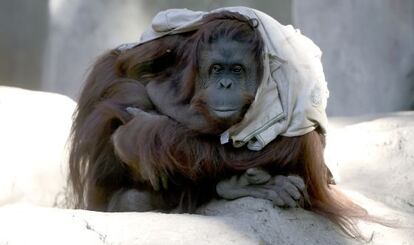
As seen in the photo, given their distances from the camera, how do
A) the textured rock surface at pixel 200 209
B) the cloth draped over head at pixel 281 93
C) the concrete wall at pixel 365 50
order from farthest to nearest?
the concrete wall at pixel 365 50
the cloth draped over head at pixel 281 93
the textured rock surface at pixel 200 209

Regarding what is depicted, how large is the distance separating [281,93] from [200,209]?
387 millimetres

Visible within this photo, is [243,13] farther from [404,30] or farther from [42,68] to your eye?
[42,68]

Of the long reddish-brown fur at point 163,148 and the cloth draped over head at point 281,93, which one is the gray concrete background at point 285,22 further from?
the cloth draped over head at point 281,93

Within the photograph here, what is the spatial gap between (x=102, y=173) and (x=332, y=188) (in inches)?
26.3

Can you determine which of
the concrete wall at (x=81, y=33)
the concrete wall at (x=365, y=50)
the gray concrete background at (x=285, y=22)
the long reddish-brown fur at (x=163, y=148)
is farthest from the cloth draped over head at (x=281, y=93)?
the concrete wall at (x=81, y=33)

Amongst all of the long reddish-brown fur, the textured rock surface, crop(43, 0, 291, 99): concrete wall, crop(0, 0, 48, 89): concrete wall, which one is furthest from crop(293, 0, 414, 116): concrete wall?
the long reddish-brown fur

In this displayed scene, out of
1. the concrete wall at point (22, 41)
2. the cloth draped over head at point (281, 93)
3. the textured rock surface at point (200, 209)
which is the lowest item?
the concrete wall at point (22, 41)

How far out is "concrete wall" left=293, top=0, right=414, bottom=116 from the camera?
4520 mm

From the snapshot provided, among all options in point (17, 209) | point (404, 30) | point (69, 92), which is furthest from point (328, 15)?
point (17, 209)

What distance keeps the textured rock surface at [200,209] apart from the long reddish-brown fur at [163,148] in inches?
3.7

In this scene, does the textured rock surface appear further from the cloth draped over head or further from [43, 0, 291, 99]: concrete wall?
[43, 0, 291, 99]: concrete wall

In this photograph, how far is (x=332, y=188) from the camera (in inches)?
110

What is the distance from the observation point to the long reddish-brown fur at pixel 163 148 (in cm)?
261

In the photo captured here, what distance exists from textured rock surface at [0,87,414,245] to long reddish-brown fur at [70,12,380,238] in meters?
0.09
